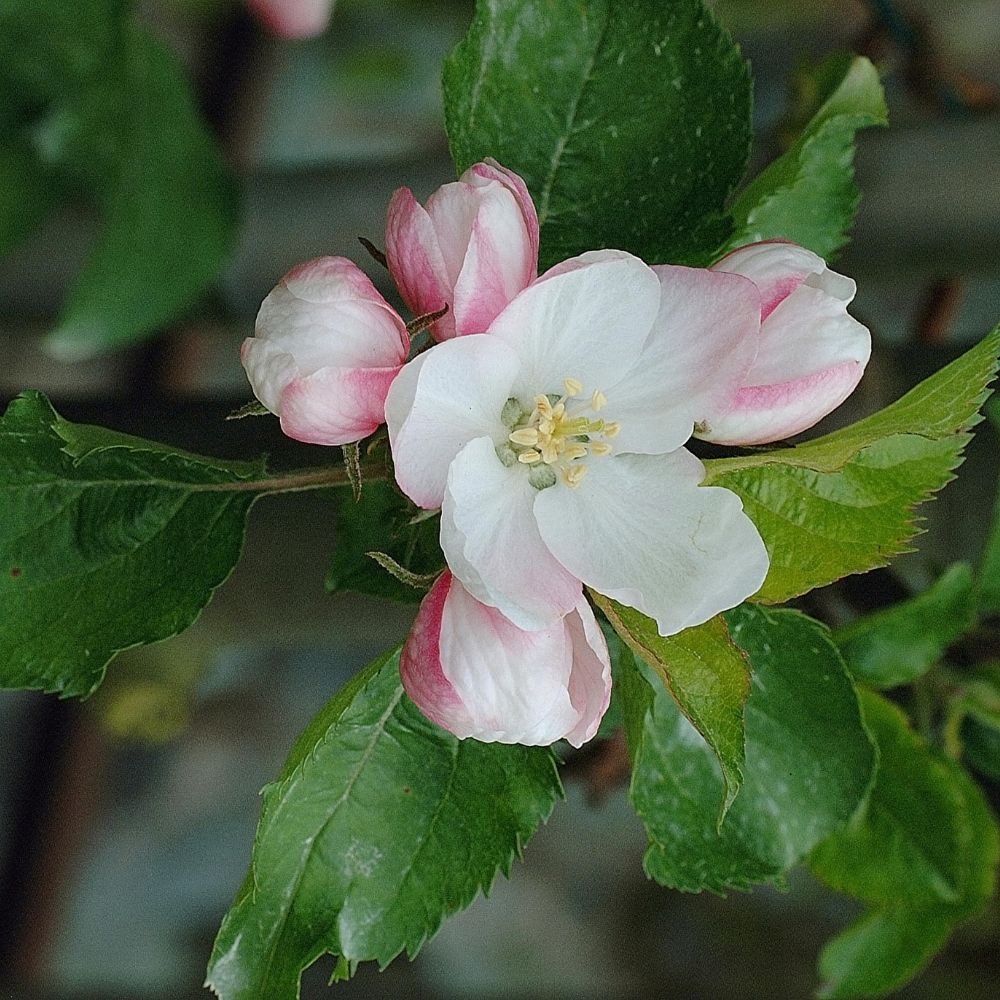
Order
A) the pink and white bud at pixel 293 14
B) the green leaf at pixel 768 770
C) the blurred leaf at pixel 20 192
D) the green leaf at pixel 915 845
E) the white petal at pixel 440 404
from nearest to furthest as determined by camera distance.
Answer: the white petal at pixel 440 404 < the green leaf at pixel 768 770 < the green leaf at pixel 915 845 < the pink and white bud at pixel 293 14 < the blurred leaf at pixel 20 192

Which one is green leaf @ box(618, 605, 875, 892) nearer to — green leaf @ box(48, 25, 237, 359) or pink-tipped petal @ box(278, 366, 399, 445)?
pink-tipped petal @ box(278, 366, 399, 445)

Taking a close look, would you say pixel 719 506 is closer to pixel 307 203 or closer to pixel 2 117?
pixel 307 203

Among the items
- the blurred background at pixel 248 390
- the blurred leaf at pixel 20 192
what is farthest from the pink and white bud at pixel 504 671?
the blurred leaf at pixel 20 192

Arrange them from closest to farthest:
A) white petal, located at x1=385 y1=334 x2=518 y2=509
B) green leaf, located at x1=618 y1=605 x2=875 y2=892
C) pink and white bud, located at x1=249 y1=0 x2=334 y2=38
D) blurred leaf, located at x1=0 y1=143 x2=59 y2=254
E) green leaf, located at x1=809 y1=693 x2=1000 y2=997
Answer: white petal, located at x1=385 y1=334 x2=518 y2=509, green leaf, located at x1=618 y1=605 x2=875 y2=892, green leaf, located at x1=809 y1=693 x2=1000 y2=997, pink and white bud, located at x1=249 y1=0 x2=334 y2=38, blurred leaf, located at x1=0 y1=143 x2=59 y2=254

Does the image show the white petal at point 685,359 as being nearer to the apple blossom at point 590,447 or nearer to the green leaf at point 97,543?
the apple blossom at point 590,447

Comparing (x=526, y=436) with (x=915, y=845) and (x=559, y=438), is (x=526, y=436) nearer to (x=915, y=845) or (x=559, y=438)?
(x=559, y=438)

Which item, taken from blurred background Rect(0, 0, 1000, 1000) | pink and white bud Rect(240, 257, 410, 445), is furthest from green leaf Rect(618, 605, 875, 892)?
blurred background Rect(0, 0, 1000, 1000)

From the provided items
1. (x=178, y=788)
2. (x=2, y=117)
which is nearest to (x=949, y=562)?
(x=2, y=117)
